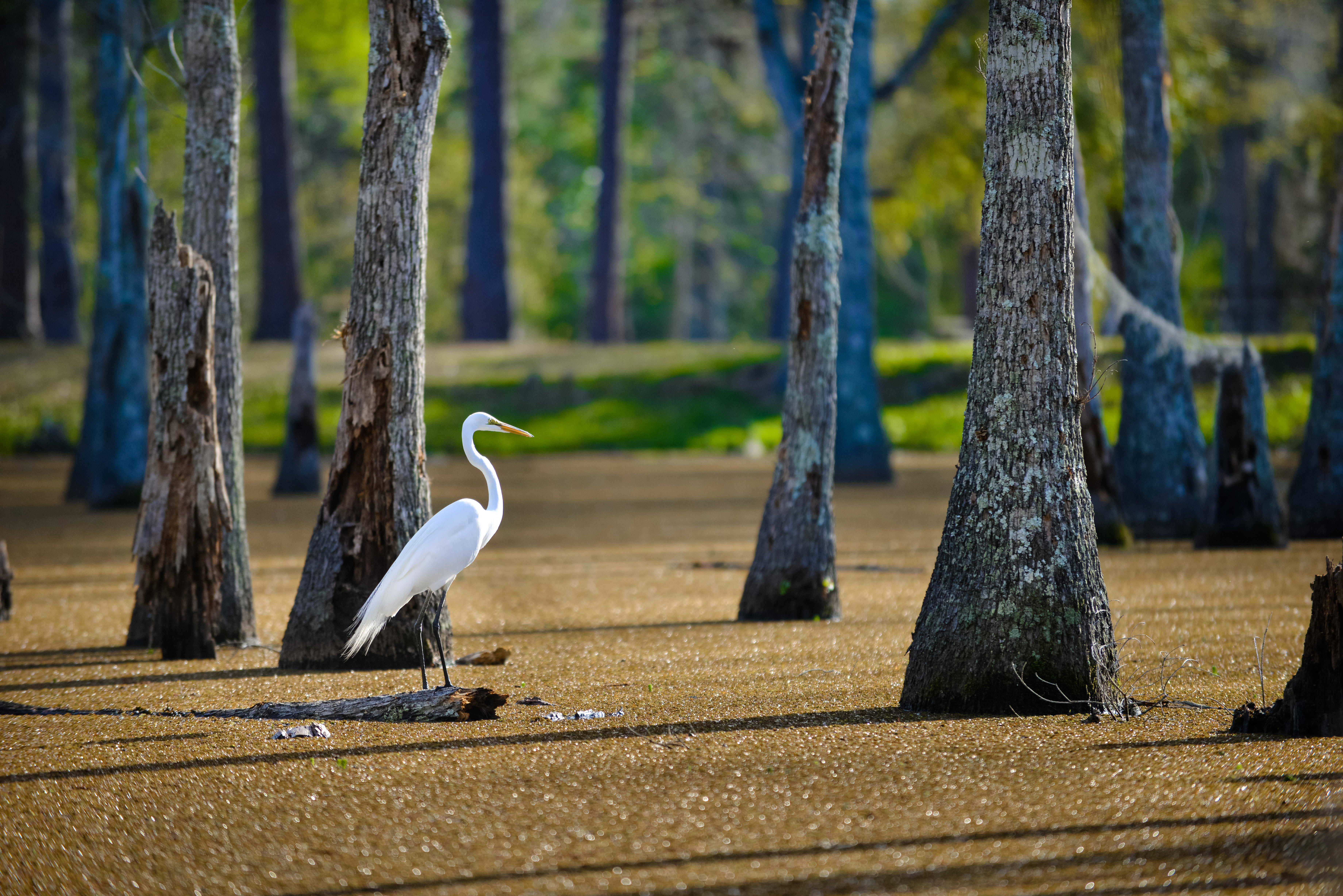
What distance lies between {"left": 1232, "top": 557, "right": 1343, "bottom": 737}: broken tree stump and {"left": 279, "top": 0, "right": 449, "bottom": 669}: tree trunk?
3941 millimetres

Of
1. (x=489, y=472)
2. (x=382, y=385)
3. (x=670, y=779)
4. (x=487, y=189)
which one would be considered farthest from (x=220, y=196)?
(x=487, y=189)

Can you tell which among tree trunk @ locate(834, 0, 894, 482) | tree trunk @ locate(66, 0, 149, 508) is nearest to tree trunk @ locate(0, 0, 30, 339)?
tree trunk @ locate(66, 0, 149, 508)

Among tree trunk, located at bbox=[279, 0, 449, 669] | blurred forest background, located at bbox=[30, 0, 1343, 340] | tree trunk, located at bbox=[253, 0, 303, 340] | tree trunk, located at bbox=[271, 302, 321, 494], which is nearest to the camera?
tree trunk, located at bbox=[279, 0, 449, 669]

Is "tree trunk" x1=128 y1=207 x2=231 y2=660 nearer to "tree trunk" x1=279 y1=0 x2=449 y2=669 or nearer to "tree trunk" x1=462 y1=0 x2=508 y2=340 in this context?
"tree trunk" x1=279 y1=0 x2=449 y2=669

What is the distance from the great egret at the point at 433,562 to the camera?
5.80 metres

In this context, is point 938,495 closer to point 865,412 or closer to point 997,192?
point 865,412

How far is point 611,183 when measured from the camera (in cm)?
3142

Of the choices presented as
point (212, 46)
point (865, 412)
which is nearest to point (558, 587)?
point (212, 46)

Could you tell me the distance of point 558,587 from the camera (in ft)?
32.0

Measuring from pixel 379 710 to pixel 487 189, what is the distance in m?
25.3

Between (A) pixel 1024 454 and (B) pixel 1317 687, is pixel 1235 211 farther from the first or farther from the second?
(B) pixel 1317 687

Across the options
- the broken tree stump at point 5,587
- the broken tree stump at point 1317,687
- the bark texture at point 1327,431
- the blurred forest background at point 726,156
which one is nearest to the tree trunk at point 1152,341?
the bark texture at point 1327,431

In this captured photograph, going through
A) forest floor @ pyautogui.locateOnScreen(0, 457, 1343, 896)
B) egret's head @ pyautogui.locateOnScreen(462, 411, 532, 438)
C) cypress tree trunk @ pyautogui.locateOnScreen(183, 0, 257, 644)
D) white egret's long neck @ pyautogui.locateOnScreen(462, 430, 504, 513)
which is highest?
cypress tree trunk @ pyautogui.locateOnScreen(183, 0, 257, 644)

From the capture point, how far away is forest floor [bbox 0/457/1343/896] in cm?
366
